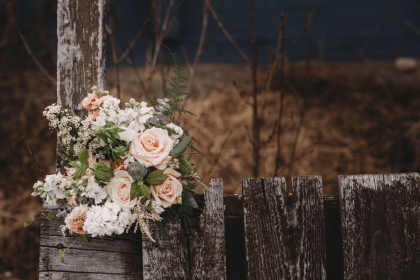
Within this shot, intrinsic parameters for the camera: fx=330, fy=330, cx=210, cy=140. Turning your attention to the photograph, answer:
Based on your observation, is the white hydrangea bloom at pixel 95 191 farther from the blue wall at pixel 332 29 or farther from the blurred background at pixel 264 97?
the blue wall at pixel 332 29

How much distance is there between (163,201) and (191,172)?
0.14m

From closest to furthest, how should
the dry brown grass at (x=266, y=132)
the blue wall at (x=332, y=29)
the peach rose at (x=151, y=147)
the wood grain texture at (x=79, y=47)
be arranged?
the peach rose at (x=151, y=147)
the wood grain texture at (x=79, y=47)
the dry brown grass at (x=266, y=132)
the blue wall at (x=332, y=29)

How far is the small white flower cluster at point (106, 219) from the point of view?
3.56ft

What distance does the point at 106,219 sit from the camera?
3.55 feet

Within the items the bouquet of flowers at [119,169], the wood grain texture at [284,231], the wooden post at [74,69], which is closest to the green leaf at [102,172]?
the bouquet of flowers at [119,169]

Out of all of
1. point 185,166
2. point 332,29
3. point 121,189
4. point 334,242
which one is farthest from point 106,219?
point 332,29

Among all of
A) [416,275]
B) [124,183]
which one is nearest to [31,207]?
[124,183]

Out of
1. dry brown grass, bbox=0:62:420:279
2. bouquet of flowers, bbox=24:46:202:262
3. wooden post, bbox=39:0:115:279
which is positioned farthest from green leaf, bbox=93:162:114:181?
dry brown grass, bbox=0:62:420:279

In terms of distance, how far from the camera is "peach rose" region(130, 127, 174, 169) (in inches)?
42.0

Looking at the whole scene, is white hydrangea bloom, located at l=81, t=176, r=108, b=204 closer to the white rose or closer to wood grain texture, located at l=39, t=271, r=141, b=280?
the white rose

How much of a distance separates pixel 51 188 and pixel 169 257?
508 millimetres

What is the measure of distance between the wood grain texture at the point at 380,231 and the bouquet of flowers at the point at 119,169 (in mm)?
625

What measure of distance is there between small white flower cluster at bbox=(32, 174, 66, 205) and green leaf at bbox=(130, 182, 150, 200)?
288mm

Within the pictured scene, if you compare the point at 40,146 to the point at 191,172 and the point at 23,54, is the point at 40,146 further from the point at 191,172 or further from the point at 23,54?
the point at 191,172
